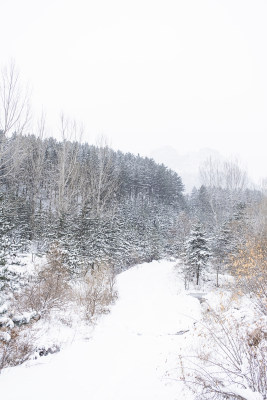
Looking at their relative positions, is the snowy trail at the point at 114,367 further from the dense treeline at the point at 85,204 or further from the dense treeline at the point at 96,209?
the dense treeline at the point at 85,204

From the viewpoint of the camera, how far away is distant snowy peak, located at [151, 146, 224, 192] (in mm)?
129125

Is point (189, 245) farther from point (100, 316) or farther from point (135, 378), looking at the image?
point (135, 378)

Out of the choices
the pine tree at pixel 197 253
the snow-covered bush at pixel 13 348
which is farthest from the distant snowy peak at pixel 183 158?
the snow-covered bush at pixel 13 348

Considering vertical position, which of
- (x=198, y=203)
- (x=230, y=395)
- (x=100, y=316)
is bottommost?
(x=100, y=316)

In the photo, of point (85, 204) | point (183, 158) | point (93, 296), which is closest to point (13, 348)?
point (93, 296)

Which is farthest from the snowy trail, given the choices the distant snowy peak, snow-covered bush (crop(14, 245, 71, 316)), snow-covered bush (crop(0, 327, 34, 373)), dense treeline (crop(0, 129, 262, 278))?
the distant snowy peak

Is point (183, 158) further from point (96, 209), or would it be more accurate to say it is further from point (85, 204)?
point (85, 204)

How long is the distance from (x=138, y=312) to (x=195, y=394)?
27.5ft

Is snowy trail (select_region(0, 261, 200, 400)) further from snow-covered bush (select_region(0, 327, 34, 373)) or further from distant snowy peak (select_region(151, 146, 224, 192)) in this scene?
distant snowy peak (select_region(151, 146, 224, 192))

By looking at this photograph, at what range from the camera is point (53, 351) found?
5605 mm

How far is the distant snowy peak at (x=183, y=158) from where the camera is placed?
424 ft

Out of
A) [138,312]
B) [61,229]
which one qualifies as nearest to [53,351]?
[138,312]

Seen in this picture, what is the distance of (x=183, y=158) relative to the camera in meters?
142

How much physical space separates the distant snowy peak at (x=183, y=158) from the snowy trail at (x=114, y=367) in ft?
383
